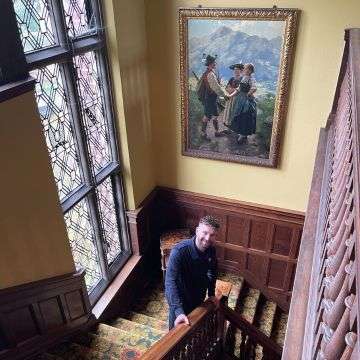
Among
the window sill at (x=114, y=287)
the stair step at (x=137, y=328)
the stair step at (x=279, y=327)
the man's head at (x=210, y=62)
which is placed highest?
the man's head at (x=210, y=62)

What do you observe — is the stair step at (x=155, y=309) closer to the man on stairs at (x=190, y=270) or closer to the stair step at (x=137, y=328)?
the stair step at (x=137, y=328)

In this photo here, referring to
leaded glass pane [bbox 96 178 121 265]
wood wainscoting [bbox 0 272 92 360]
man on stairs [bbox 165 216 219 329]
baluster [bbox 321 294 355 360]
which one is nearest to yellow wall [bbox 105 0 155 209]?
leaded glass pane [bbox 96 178 121 265]

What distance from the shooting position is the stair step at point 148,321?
487cm

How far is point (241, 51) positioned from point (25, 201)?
9.11 feet

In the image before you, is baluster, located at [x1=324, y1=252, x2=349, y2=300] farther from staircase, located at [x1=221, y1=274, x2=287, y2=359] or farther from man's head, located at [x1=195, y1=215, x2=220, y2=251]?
staircase, located at [x1=221, y1=274, x2=287, y2=359]

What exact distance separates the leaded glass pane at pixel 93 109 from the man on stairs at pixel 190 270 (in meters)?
1.63

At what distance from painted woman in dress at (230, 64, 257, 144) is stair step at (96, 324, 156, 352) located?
257 cm

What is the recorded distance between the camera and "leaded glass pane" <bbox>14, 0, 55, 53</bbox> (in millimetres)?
3010

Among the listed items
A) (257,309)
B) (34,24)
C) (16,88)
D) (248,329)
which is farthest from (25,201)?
(257,309)

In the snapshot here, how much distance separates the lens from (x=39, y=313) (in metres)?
3.51

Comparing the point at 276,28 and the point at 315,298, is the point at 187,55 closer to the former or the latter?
the point at 276,28

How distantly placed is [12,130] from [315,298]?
2.31m

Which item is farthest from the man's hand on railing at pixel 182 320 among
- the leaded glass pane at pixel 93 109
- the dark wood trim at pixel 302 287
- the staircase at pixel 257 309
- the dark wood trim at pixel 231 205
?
the dark wood trim at pixel 231 205

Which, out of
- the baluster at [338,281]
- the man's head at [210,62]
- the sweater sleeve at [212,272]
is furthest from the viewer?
the man's head at [210,62]
